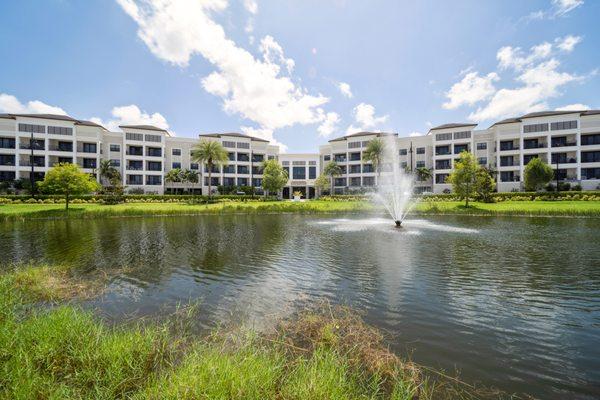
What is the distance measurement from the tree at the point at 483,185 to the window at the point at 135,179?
257 feet

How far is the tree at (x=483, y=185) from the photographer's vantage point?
47562mm

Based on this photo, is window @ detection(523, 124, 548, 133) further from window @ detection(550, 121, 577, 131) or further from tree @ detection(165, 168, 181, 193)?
tree @ detection(165, 168, 181, 193)

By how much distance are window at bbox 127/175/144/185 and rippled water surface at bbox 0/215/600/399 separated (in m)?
61.2

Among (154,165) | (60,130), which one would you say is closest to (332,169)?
(154,165)

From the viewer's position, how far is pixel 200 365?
4.66 m

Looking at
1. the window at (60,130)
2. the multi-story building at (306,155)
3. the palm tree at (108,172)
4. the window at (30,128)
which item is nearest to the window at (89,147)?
the multi-story building at (306,155)

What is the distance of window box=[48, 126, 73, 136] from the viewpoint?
67.4 m

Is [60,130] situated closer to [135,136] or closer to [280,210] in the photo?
[135,136]

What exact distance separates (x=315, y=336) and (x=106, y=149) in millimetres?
87583

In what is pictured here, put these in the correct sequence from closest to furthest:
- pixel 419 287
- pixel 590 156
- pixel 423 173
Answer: pixel 419 287
pixel 590 156
pixel 423 173

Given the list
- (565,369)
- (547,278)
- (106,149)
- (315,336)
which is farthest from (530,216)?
(106,149)

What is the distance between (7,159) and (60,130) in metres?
13.1

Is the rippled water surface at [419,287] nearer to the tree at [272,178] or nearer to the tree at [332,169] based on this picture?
the tree at [272,178]

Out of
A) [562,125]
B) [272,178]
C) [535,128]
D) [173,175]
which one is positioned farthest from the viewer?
[173,175]
